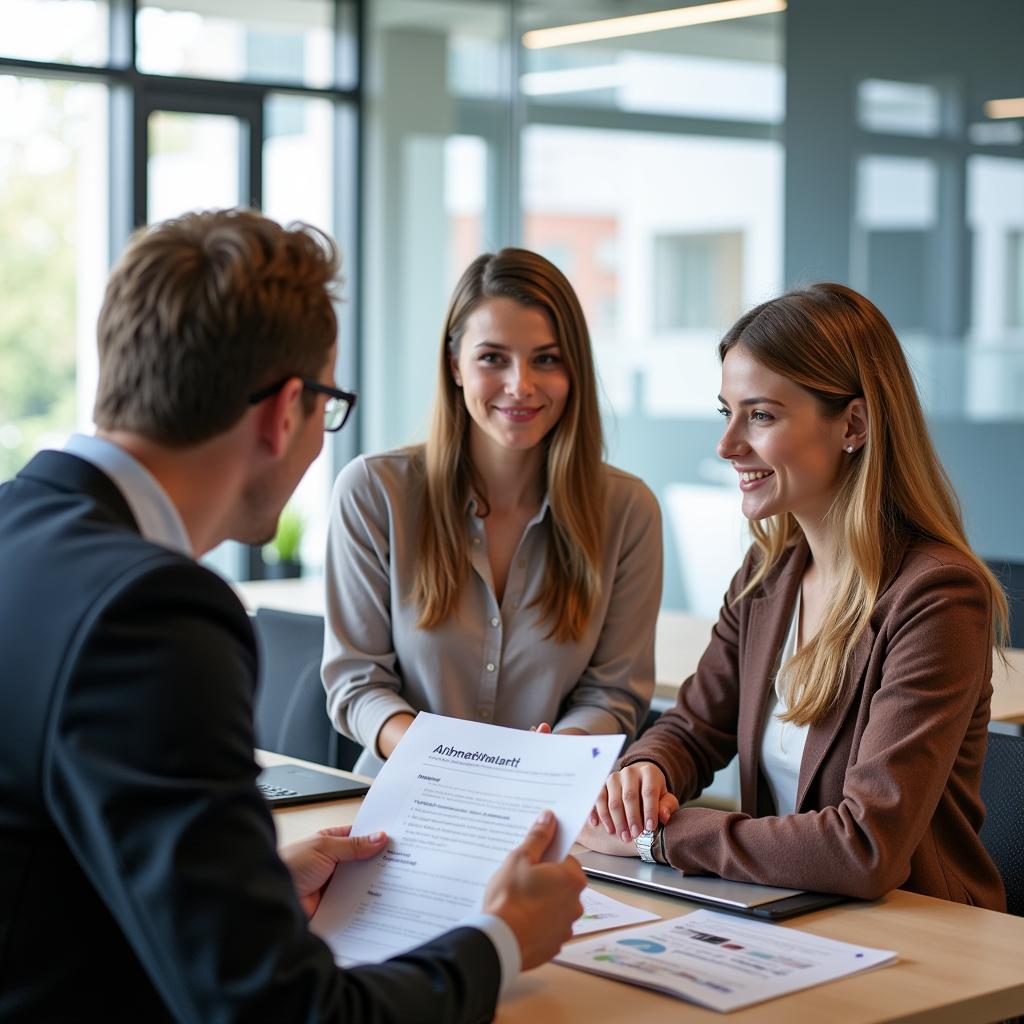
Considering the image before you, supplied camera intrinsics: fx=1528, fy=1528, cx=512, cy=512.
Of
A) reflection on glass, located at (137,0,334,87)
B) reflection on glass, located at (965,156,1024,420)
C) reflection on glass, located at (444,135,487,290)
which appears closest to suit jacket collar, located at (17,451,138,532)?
reflection on glass, located at (965,156,1024,420)

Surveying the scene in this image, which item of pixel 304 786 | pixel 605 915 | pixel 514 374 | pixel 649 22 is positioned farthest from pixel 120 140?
pixel 605 915

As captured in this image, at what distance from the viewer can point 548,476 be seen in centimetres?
283

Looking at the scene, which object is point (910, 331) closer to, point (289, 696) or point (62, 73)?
point (289, 696)

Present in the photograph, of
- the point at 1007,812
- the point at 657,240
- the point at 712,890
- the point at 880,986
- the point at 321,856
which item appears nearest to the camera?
the point at 880,986

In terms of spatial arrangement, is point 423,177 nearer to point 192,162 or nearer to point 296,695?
point 192,162

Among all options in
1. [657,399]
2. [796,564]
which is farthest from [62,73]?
[796,564]

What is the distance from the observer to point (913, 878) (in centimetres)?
198

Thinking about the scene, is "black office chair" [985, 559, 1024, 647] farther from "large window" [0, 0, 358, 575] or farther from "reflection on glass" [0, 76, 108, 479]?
"reflection on glass" [0, 76, 108, 479]

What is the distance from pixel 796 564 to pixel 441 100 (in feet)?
16.9

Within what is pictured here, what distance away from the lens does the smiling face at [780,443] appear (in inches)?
86.5

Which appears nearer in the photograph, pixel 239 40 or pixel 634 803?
pixel 634 803

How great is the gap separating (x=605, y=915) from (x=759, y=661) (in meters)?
0.64

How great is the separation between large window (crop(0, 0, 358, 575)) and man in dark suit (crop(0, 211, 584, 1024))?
5.19 meters

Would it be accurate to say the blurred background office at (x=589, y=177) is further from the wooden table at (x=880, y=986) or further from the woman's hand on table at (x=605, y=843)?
the wooden table at (x=880, y=986)
